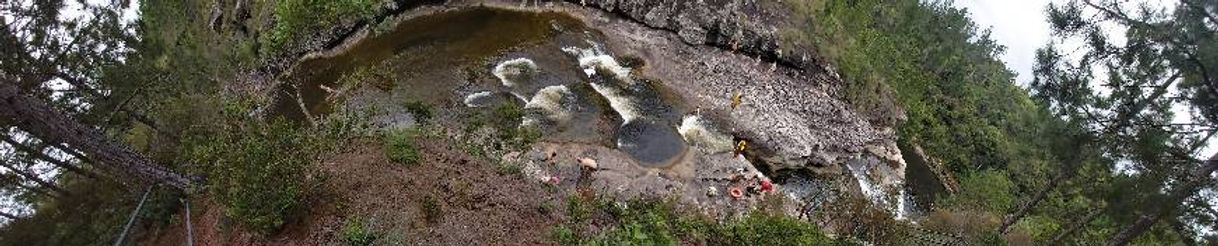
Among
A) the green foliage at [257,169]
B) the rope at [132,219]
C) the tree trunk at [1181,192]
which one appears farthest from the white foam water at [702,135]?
the rope at [132,219]

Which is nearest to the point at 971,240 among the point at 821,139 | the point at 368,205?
the point at 821,139

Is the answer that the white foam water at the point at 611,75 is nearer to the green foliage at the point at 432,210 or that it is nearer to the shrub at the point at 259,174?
the green foliage at the point at 432,210

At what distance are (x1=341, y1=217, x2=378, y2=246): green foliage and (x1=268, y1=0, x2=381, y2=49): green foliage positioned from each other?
15584mm

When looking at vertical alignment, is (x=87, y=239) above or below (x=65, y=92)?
below

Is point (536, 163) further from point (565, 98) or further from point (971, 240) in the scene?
point (971, 240)

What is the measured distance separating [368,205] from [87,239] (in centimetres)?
515

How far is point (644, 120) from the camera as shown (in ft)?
94.0

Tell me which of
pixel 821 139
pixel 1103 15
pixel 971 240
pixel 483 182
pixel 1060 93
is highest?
pixel 1103 15

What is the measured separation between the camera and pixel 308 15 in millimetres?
30547

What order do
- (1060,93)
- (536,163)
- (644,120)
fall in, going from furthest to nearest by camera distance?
(644,120) → (536,163) → (1060,93)

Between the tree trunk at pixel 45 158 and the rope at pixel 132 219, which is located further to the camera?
the tree trunk at pixel 45 158

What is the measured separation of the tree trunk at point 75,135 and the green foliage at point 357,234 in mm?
4232

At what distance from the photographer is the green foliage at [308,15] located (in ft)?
98.9

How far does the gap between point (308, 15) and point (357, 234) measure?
16.5 metres
